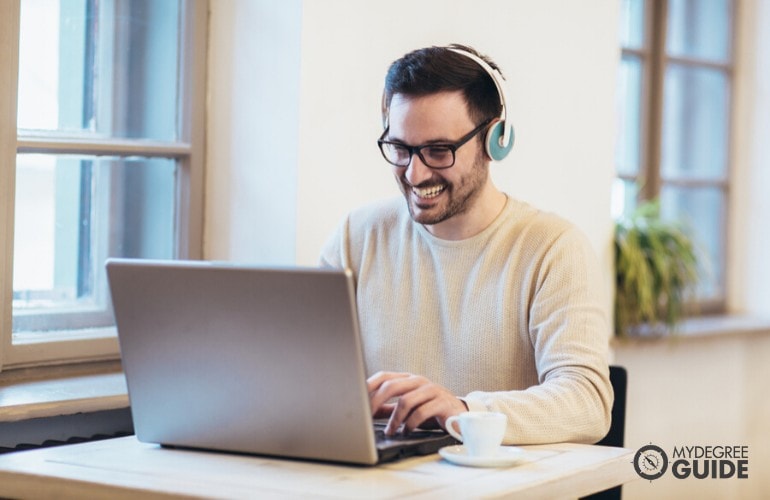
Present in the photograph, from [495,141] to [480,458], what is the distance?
766 mm

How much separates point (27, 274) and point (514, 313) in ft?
3.65

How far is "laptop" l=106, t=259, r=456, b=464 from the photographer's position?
4.94ft

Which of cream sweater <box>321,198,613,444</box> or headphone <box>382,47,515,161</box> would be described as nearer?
cream sweater <box>321,198,613,444</box>

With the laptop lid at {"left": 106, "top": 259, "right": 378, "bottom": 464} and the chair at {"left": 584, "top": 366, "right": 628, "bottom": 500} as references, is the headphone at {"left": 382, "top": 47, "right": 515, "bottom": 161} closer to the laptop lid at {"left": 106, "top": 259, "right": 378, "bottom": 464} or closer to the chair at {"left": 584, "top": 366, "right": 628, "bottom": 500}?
the chair at {"left": 584, "top": 366, "right": 628, "bottom": 500}

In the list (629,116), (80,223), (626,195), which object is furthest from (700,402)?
(80,223)

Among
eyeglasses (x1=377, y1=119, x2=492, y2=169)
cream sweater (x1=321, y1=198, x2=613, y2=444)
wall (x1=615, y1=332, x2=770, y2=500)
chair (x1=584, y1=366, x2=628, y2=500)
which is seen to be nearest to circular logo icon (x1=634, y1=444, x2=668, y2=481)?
wall (x1=615, y1=332, x2=770, y2=500)

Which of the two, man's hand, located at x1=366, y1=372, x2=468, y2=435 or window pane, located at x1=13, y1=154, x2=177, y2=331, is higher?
window pane, located at x1=13, y1=154, x2=177, y2=331

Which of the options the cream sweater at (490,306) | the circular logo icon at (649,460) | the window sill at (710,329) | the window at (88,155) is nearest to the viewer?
the cream sweater at (490,306)

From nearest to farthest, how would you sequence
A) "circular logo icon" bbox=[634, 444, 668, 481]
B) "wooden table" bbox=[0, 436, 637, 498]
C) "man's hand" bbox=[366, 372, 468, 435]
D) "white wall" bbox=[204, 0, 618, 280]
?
"wooden table" bbox=[0, 436, 637, 498]
"man's hand" bbox=[366, 372, 468, 435]
"white wall" bbox=[204, 0, 618, 280]
"circular logo icon" bbox=[634, 444, 668, 481]

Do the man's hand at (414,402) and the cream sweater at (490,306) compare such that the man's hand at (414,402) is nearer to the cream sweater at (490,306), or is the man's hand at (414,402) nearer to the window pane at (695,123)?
the cream sweater at (490,306)

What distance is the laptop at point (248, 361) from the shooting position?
1505 mm

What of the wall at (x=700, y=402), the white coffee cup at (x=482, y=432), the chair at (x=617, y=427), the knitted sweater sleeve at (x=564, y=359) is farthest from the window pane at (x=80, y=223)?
the wall at (x=700, y=402)

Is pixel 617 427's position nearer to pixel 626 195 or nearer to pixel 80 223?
pixel 80 223

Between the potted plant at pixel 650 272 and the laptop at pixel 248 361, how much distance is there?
6.84 ft
